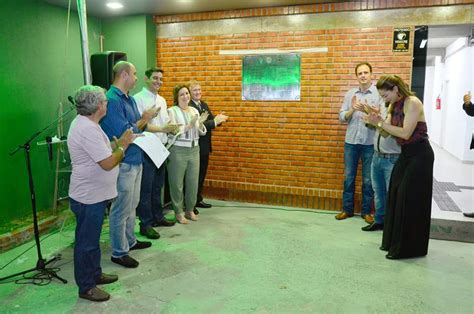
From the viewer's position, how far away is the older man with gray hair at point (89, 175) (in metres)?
2.73

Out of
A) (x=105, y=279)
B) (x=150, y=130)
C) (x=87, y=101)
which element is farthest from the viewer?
(x=150, y=130)

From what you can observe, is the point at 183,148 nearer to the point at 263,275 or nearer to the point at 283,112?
the point at 283,112

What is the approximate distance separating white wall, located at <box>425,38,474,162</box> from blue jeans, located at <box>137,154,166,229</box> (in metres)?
6.94

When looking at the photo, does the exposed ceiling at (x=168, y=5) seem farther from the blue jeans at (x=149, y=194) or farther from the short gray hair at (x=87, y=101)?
the short gray hair at (x=87, y=101)

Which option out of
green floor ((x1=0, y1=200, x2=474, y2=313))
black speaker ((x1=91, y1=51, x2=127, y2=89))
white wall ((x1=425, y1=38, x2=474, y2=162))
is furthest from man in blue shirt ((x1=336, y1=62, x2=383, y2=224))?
white wall ((x1=425, y1=38, x2=474, y2=162))

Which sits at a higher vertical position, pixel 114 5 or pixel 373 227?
pixel 114 5

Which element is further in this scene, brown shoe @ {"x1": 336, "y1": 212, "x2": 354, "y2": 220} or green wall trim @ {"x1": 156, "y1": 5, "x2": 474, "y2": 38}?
brown shoe @ {"x1": 336, "y1": 212, "x2": 354, "y2": 220}

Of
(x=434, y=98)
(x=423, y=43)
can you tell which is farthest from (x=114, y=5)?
(x=434, y=98)

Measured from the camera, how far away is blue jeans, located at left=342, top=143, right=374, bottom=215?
16.0 ft

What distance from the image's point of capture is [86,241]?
2895mm

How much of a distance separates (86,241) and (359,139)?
11.0 feet

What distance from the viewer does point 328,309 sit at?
114 inches

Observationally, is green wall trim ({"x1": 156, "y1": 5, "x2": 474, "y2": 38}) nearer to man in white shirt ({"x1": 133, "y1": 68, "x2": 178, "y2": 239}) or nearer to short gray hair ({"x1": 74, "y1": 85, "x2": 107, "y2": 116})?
man in white shirt ({"x1": 133, "y1": 68, "x2": 178, "y2": 239})

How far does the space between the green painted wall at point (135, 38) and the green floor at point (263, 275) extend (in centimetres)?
254
